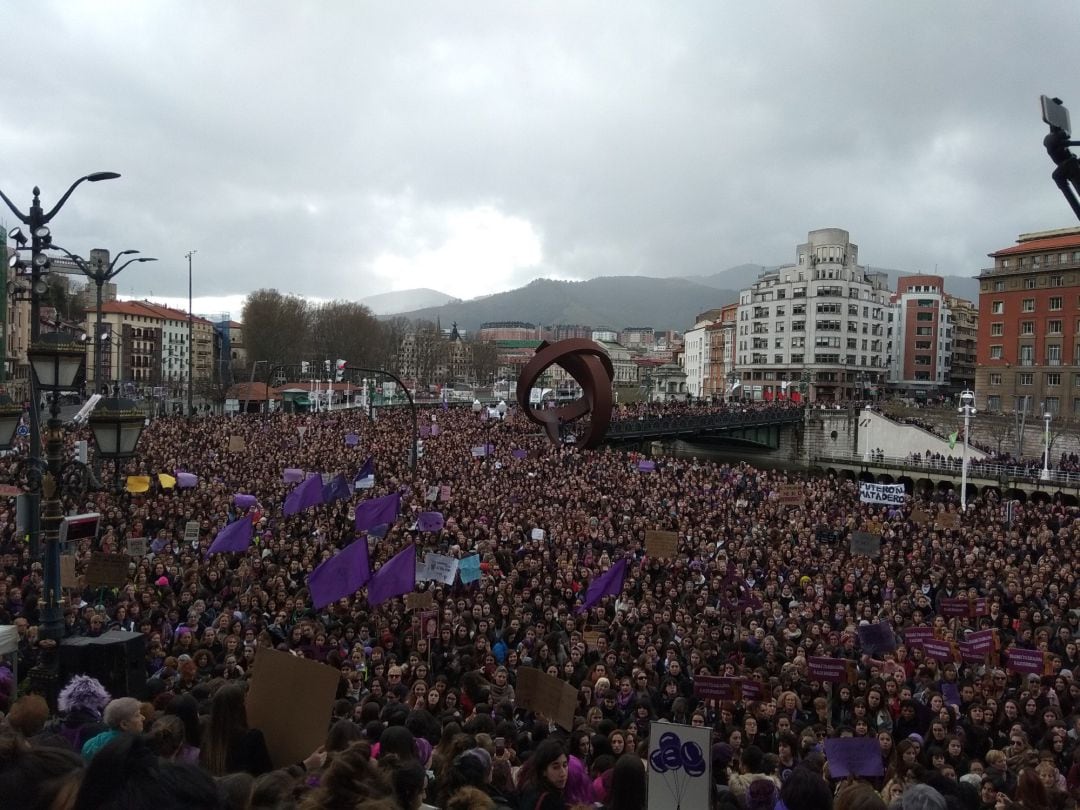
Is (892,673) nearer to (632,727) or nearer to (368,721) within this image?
(632,727)

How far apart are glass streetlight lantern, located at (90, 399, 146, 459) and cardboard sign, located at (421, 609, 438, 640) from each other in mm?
4352

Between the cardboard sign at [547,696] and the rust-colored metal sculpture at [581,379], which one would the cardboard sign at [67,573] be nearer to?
the cardboard sign at [547,696]

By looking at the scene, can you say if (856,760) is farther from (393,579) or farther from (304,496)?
(304,496)

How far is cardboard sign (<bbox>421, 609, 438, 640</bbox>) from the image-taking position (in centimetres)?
1024

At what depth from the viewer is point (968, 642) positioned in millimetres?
10070

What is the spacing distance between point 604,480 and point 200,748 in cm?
2116

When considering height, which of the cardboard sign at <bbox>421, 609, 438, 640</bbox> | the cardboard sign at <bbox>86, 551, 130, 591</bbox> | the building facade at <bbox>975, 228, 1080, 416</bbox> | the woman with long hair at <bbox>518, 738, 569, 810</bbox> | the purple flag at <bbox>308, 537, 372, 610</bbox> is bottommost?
the cardboard sign at <bbox>421, 609, 438, 640</bbox>

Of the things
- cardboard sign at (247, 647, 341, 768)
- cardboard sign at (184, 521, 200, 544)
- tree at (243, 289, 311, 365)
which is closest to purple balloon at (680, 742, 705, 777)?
cardboard sign at (247, 647, 341, 768)

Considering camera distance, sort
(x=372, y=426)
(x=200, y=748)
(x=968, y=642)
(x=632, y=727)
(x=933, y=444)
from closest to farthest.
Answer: (x=200, y=748) → (x=632, y=727) → (x=968, y=642) → (x=372, y=426) → (x=933, y=444)

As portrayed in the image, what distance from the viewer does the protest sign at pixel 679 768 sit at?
4562 millimetres

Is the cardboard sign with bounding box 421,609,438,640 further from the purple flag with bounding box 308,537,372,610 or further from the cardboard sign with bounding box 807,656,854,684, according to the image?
the cardboard sign with bounding box 807,656,854,684

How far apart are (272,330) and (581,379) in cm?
7168

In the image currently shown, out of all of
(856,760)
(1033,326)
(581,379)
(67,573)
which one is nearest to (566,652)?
(856,760)

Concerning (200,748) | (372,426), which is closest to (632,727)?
(200,748)
